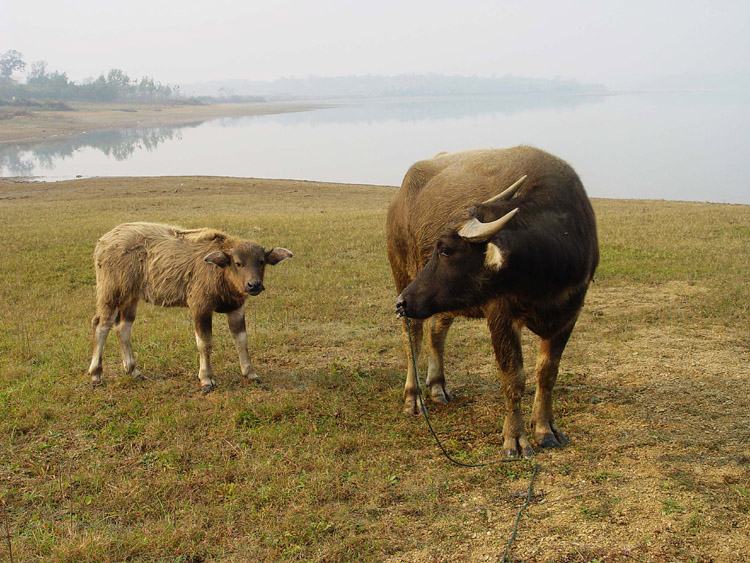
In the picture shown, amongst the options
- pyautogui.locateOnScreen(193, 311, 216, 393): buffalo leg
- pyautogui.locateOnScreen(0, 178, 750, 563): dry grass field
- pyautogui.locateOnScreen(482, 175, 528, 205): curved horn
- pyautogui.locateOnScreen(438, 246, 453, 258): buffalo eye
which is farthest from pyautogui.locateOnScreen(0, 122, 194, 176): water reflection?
pyautogui.locateOnScreen(482, 175, 528, 205): curved horn

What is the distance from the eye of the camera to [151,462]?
542 cm

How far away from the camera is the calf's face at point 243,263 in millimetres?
6828

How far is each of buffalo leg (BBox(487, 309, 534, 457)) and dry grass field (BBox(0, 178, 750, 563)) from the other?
210 millimetres

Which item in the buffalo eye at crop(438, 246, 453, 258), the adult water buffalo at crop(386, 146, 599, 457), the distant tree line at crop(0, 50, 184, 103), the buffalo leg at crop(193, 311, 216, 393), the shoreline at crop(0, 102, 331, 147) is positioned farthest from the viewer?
the distant tree line at crop(0, 50, 184, 103)

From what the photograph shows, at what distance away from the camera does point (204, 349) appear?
276 inches

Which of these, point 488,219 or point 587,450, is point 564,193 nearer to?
point 488,219

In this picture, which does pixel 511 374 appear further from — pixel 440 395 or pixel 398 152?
pixel 398 152

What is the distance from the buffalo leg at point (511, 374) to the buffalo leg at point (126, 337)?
4.15m

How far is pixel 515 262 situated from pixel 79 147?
59908 millimetres

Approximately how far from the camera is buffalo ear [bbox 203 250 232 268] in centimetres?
689

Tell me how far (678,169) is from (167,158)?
3787cm

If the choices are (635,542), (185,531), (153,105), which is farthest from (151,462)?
(153,105)

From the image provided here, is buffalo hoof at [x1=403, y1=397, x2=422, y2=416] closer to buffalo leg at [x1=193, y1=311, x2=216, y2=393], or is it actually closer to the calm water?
buffalo leg at [x1=193, y1=311, x2=216, y2=393]

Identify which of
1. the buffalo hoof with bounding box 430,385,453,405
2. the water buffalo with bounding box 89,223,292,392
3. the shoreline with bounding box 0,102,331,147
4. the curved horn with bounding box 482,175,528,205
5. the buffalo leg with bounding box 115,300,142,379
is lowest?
the buffalo hoof with bounding box 430,385,453,405
